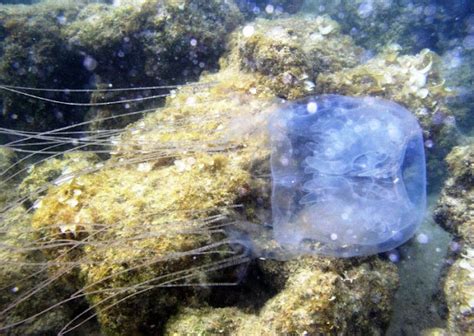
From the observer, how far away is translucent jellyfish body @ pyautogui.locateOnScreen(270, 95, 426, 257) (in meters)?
4.29

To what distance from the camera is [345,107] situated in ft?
17.6

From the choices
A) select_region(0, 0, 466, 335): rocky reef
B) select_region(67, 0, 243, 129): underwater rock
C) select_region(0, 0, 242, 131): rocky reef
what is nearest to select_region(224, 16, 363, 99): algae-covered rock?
select_region(0, 0, 466, 335): rocky reef

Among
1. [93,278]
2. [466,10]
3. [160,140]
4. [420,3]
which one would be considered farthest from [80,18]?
[466,10]

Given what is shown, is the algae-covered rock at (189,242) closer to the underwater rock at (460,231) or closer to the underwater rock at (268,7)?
the underwater rock at (460,231)

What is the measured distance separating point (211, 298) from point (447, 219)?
3724mm

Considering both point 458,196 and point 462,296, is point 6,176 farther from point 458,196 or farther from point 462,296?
point 458,196

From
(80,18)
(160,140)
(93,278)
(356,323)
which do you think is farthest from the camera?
(80,18)

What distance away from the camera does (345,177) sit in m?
4.74

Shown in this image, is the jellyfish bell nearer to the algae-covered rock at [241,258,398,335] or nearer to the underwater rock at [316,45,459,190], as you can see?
the algae-covered rock at [241,258,398,335]

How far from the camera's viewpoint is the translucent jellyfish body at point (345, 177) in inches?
169

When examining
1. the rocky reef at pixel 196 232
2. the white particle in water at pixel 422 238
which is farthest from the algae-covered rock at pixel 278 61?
the white particle in water at pixel 422 238

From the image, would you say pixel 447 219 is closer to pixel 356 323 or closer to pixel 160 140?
pixel 356 323

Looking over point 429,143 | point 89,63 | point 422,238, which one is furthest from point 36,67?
point 422,238

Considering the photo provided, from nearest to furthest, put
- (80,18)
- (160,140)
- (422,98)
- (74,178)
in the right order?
(74,178) → (160,140) → (422,98) → (80,18)
